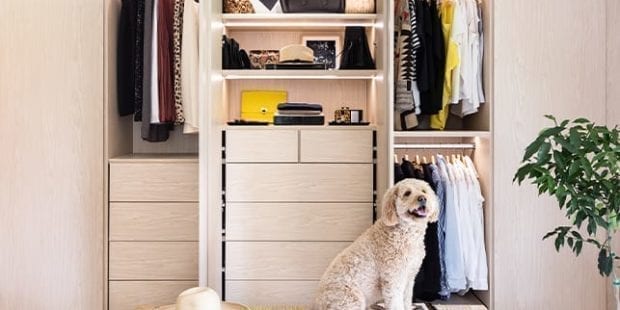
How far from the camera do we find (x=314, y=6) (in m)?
3.21

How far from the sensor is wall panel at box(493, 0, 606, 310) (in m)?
2.96

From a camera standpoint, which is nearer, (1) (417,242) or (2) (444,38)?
(1) (417,242)

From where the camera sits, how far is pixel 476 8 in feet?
10.2

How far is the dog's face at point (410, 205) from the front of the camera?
2244 mm

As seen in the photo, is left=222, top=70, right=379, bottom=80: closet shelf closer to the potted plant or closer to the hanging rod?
the hanging rod

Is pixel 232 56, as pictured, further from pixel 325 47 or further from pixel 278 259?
pixel 278 259

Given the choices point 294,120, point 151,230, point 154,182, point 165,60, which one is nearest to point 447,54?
point 294,120

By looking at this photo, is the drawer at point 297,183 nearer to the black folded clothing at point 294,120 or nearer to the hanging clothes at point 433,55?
the black folded clothing at point 294,120

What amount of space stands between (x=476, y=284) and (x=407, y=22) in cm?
139

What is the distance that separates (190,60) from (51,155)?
2.86 feet

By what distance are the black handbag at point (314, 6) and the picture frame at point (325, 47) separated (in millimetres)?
331

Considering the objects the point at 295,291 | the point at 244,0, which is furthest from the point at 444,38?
the point at 295,291

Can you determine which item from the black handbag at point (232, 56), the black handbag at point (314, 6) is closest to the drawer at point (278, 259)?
the black handbag at point (232, 56)

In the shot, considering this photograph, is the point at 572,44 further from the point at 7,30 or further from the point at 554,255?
the point at 7,30
